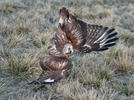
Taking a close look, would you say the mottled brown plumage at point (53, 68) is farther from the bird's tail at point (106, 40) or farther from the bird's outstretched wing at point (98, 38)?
the bird's tail at point (106, 40)

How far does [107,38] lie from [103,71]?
0.50 meters

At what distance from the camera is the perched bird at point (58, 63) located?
3.20 m

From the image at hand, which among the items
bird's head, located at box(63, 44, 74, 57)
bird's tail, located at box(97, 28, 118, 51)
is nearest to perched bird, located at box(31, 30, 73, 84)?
bird's head, located at box(63, 44, 74, 57)

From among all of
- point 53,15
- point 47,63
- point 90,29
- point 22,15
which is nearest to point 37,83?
point 47,63

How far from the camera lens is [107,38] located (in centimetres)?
369

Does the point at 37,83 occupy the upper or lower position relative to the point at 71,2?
lower

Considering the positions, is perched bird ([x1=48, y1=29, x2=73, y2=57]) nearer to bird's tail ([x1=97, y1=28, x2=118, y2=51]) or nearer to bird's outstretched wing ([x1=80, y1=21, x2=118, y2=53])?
bird's outstretched wing ([x1=80, y1=21, x2=118, y2=53])

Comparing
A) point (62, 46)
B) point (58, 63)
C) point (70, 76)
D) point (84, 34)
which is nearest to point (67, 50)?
point (62, 46)

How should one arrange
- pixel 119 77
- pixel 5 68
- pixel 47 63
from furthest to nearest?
1. pixel 119 77
2. pixel 5 68
3. pixel 47 63

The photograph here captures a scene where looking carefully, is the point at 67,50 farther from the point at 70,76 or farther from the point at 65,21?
the point at 70,76

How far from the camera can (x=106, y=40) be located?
145 inches

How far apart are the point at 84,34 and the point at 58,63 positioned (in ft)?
1.97

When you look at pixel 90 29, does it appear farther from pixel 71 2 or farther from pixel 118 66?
pixel 71 2

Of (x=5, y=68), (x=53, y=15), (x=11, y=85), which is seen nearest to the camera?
(x=11, y=85)
